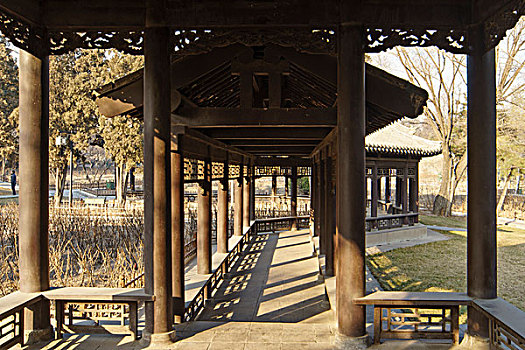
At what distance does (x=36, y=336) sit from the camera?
179 inches

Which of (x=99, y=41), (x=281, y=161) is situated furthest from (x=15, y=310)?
(x=281, y=161)

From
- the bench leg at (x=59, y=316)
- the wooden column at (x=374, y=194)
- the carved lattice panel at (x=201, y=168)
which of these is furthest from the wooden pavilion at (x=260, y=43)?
the wooden column at (x=374, y=194)

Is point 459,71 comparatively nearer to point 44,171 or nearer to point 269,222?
point 269,222

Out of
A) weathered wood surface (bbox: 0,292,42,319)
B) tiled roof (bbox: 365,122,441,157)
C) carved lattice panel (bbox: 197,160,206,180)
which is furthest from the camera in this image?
tiled roof (bbox: 365,122,441,157)

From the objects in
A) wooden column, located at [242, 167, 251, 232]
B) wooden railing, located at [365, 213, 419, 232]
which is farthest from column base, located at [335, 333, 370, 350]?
wooden railing, located at [365, 213, 419, 232]

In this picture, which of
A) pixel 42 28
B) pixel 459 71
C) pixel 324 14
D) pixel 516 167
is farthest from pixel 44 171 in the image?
pixel 459 71

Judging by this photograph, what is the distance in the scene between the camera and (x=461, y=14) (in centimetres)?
445

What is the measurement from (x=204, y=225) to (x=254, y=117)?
9.99ft

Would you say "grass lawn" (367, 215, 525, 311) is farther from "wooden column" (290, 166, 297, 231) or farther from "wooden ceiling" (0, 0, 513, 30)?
"wooden ceiling" (0, 0, 513, 30)

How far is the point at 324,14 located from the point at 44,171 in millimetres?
3690

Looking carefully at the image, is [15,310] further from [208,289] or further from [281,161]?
[281,161]

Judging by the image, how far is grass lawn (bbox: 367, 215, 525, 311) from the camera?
30.6ft

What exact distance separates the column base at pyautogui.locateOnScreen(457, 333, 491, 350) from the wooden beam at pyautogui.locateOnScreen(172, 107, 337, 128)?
9.84ft

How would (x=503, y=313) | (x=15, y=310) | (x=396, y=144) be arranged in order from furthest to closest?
(x=396, y=144)
(x=15, y=310)
(x=503, y=313)
